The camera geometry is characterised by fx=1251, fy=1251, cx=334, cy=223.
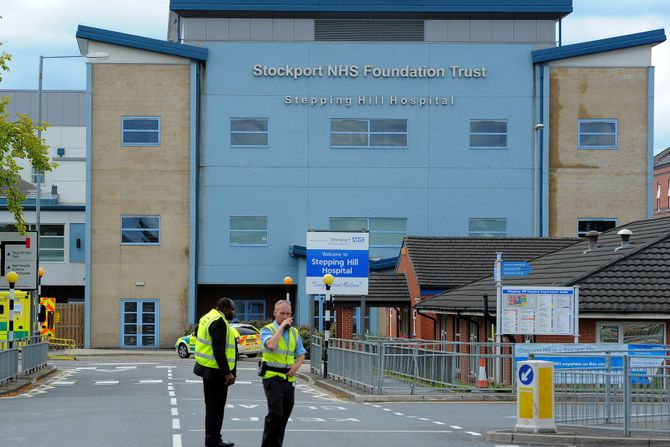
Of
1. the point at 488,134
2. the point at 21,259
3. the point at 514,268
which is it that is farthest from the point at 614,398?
the point at 488,134

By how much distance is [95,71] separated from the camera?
57188 mm

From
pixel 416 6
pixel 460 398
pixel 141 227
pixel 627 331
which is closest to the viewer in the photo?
pixel 460 398

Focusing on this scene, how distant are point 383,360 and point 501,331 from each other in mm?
2907

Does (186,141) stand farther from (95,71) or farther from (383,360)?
(383,360)

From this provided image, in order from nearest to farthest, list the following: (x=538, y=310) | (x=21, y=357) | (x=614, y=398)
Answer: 1. (x=614, y=398)
2. (x=538, y=310)
3. (x=21, y=357)

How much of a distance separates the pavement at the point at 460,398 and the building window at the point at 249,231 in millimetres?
5966

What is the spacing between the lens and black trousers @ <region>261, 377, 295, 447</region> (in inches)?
566

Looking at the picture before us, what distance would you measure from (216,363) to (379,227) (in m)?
42.9

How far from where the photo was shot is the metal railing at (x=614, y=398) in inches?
725

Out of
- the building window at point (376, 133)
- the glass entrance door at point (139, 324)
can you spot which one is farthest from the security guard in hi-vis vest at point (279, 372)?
the building window at point (376, 133)

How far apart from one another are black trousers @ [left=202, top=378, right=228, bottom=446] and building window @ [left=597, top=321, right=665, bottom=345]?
17.5 metres

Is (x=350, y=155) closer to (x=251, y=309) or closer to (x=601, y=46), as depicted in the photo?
(x=251, y=309)

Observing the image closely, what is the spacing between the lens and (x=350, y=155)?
2277 inches

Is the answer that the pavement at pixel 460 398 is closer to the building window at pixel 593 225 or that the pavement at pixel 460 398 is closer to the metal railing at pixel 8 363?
the metal railing at pixel 8 363
